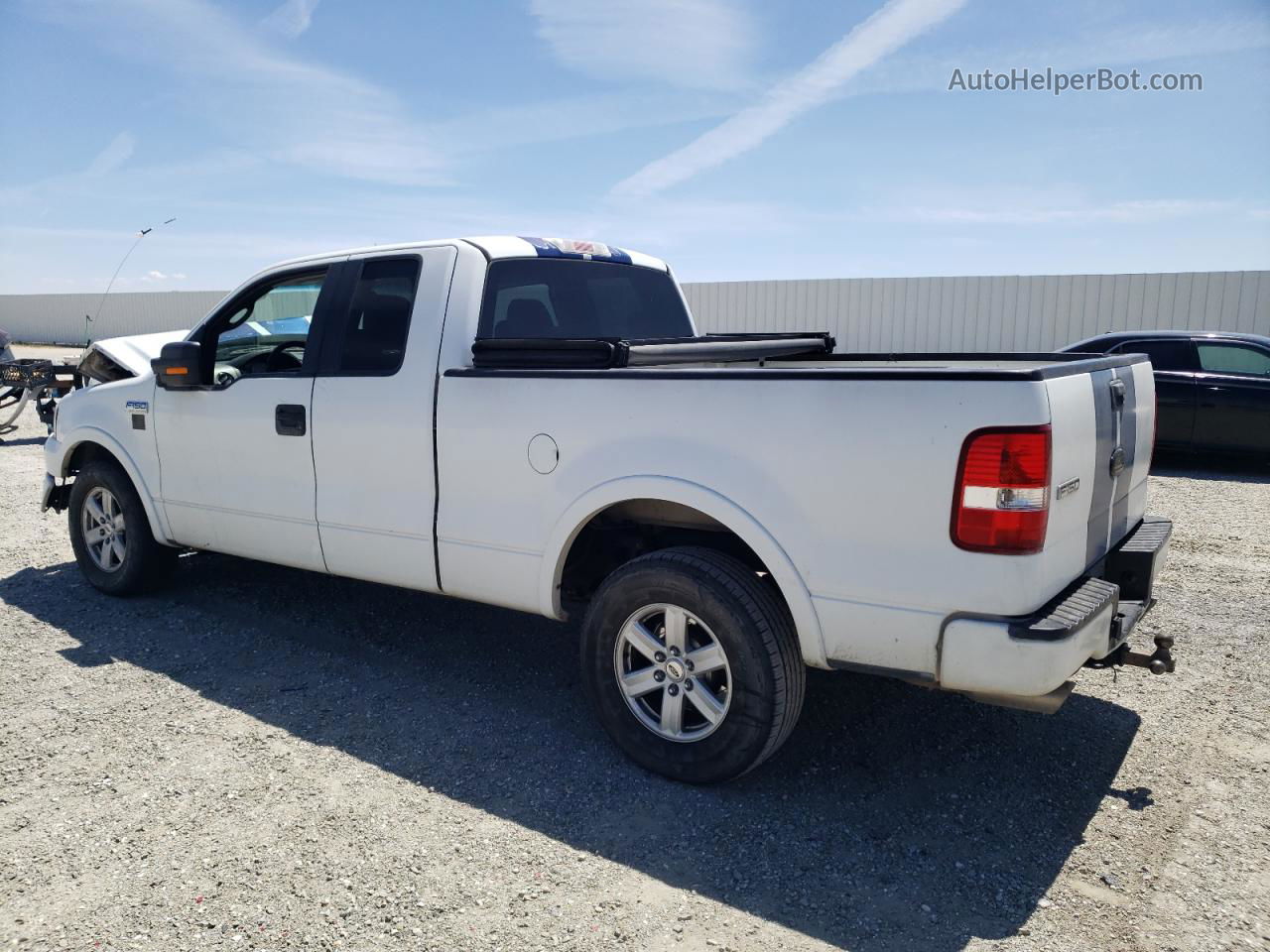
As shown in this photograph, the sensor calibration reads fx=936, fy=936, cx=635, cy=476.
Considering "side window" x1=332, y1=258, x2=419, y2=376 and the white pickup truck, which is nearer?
the white pickup truck

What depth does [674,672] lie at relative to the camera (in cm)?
343

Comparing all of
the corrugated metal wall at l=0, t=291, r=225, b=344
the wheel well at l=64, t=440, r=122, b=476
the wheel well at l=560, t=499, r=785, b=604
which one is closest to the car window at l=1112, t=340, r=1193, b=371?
the wheel well at l=560, t=499, r=785, b=604

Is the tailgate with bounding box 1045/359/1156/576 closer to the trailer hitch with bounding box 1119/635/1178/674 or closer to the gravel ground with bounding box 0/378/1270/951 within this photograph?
the trailer hitch with bounding box 1119/635/1178/674

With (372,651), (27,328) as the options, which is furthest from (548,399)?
(27,328)

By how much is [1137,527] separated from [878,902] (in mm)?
2065

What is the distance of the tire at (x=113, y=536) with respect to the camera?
552cm

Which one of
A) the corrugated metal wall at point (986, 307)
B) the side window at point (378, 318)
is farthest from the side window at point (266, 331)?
the corrugated metal wall at point (986, 307)

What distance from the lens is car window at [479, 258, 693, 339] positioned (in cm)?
431

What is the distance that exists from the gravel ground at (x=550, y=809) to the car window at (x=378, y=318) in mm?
1513

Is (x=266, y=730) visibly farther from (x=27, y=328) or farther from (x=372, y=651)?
(x=27, y=328)

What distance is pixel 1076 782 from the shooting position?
351 centimetres

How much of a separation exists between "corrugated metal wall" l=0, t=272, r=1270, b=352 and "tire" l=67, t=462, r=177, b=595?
1859 centimetres

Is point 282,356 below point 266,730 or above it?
above

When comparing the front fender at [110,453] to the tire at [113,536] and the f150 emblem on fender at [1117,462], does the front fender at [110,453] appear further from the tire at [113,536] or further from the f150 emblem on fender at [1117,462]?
the f150 emblem on fender at [1117,462]
